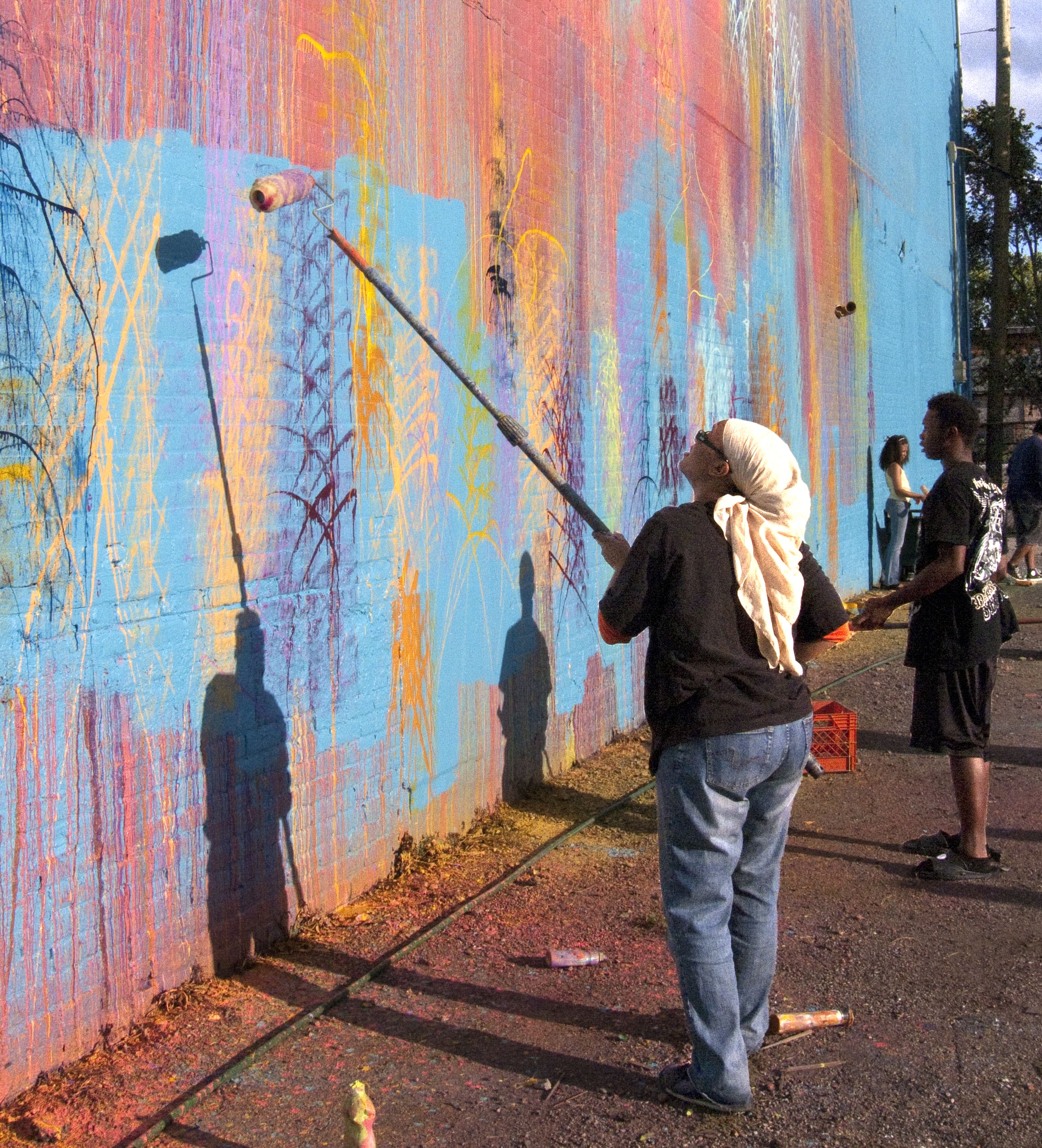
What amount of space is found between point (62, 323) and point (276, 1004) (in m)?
2.28

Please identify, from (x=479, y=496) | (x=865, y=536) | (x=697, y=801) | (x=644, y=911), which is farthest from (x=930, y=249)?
(x=697, y=801)

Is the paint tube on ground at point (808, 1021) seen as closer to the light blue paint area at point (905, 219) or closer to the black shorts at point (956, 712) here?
the black shorts at point (956, 712)

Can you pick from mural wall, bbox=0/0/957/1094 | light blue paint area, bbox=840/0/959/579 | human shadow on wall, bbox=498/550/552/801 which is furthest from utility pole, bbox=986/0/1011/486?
human shadow on wall, bbox=498/550/552/801

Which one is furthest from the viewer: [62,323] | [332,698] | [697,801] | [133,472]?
[332,698]

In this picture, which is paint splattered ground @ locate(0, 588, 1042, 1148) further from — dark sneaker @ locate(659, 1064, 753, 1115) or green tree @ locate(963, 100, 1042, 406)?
green tree @ locate(963, 100, 1042, 406)

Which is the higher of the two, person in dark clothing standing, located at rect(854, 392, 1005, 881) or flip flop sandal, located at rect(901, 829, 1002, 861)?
person in dark clothing standing, located at rect(854, 392, 1005, 881)

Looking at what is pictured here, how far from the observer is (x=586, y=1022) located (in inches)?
155

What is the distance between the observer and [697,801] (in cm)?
325

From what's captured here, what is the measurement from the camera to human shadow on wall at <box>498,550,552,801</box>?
6199 mm

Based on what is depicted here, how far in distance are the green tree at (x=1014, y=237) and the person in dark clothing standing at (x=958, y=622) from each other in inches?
811

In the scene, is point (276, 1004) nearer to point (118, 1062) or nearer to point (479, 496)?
point (118, 1062)

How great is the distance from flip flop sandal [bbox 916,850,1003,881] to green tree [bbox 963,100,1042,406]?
2123 cm

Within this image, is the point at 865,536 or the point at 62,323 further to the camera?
the point at 865,536

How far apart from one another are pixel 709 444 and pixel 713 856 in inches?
45.3
